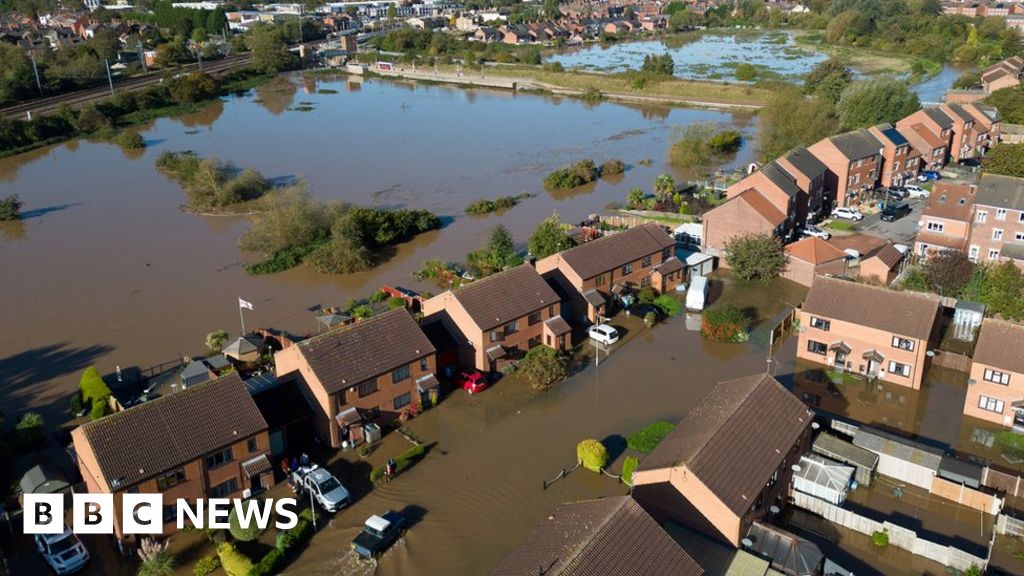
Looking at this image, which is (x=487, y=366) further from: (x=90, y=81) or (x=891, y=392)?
(x=90, y=81)

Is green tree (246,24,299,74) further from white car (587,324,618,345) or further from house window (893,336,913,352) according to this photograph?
house window (893,336,913,352)

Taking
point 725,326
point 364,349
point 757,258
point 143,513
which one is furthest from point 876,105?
point 143,513

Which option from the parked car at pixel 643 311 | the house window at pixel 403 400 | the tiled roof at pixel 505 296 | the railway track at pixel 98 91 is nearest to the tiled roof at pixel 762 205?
the parked car at pixel 643 311

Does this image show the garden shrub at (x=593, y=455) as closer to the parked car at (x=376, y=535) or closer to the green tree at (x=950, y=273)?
the parked car at (x=376, y=535)

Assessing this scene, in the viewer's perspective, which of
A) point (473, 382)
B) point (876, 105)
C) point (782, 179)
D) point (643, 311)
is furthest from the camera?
point (876, 105)

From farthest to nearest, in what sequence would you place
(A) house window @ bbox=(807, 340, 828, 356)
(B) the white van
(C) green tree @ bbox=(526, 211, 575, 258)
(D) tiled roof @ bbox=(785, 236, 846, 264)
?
1. (C) green tree @ bbox=(526, 211, 575, 258)
2. (D) tiled roof @ bbox=(785, 236, 846, 264)
3. (B) the white van
4. (A) house window @ bbox=(807, 340, 828, 356)

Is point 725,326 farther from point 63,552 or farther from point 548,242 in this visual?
point 63,552

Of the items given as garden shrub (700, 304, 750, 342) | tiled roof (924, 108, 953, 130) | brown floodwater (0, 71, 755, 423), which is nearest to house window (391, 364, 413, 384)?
brown floodwater (0, 71, 755, 423)
